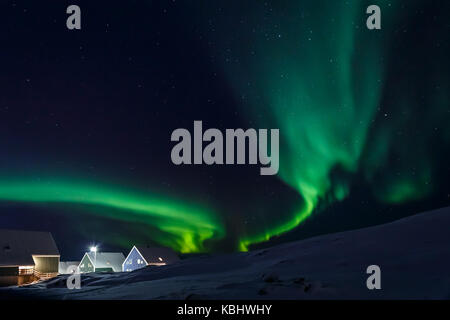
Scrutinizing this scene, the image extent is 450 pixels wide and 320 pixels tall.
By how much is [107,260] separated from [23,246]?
25.0 meters

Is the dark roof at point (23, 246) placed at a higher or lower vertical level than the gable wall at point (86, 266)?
higher

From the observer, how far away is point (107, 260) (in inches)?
2594

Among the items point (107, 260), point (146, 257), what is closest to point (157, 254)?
point (146, 257)

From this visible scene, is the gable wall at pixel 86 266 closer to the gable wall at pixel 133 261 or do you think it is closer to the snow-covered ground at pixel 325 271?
the gable wall at pixel 133 261

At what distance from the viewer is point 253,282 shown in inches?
392

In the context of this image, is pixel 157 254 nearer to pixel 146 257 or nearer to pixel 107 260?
pixel 146 257

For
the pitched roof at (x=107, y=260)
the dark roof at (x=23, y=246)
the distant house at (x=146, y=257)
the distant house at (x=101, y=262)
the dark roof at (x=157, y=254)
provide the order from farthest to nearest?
the pitched roof at (x=107, y=260) → the distant house at (x=101, y=262) → the dark roof at (x=157, y=254) → the distant house at (x=146, y=257) → the dark roof at (x=23, y=246)

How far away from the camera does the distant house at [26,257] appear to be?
38.4 metres

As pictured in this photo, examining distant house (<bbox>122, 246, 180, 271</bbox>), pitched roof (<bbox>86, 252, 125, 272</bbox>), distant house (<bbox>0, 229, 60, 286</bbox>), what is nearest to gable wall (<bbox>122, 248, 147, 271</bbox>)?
distant house (<bbox>122, 246, 180, 271</bbox>)

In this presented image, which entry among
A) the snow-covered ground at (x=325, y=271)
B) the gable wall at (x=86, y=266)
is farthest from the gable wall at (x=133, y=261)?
the snow-covered ground at (x=325, y=271)

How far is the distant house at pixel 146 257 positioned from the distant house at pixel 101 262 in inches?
166

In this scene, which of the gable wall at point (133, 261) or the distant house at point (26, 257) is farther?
the gable wall at point (133, 261)
